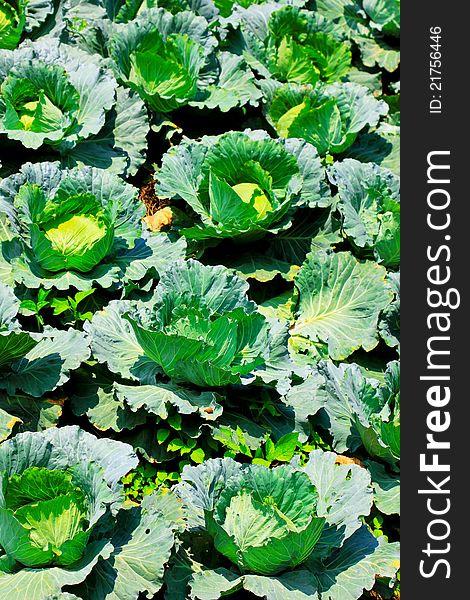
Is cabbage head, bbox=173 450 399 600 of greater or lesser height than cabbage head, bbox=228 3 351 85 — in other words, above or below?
below

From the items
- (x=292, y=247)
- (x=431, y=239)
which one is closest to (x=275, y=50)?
(x=292, y=247)

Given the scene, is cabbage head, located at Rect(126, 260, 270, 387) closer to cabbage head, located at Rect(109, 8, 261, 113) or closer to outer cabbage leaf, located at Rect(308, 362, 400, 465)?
outer cabbage leaf, located at Rect(308, 362, 400, 465)

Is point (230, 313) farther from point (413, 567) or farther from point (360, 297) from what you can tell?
point (413, 567)

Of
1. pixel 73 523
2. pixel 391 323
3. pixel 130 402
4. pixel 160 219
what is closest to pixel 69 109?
Answer: pixel 160 219

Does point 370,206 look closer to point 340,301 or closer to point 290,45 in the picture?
point 340,301

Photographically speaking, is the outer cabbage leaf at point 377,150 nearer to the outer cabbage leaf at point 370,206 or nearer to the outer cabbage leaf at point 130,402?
the outer cabbage leaf at point 370,206

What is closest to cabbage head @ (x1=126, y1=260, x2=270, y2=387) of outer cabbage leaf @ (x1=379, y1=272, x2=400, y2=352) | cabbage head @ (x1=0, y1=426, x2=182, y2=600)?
cabbage head @ (x1=0, y1=426, x2=182, y2=600)

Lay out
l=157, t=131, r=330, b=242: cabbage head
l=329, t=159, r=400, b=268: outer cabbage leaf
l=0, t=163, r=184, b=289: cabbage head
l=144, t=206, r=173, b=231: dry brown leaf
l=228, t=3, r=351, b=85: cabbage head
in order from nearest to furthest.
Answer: l=0, t=163, r=184, b=289: cabbage head < l=157, t=131, r=330, b=242: cabbage head < l=329, t=159, r=400, b=268: outer cabbage leaf < l=144, t=206, r=173, b=231: dry brown leaf < l=228, t=3, r=351, b=85: cabbage head
